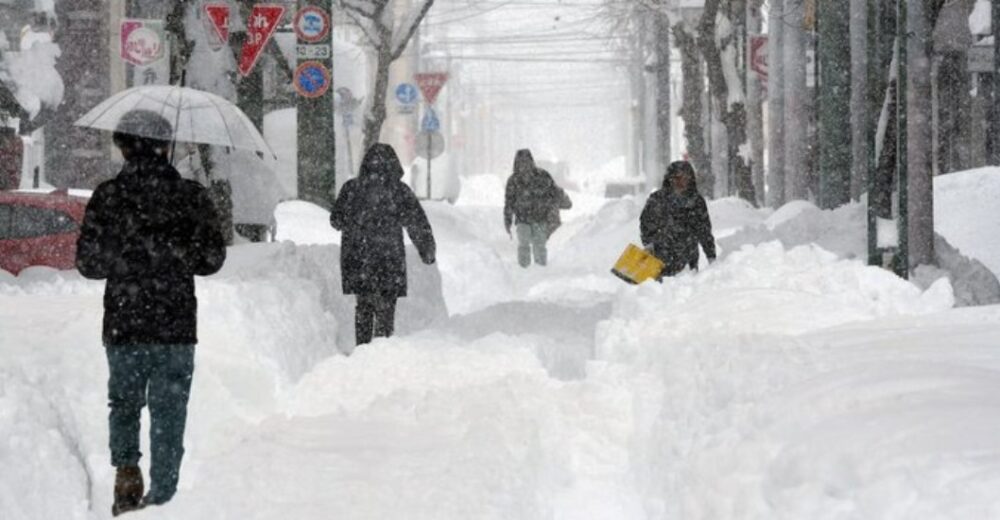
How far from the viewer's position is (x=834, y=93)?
17938 millimetres

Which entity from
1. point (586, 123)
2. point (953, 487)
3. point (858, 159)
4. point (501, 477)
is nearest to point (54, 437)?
point (501, 477)

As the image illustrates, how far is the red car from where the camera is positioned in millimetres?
14461

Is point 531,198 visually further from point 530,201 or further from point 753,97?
point 753,97

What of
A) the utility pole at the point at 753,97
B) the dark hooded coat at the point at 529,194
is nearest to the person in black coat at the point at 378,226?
the dark hooded coat at the point at 529,194

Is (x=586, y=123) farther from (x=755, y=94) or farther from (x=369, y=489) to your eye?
(x=369, y=489)

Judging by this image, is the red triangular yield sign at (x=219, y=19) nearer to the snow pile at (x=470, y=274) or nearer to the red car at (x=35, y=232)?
the red car at (x=35, y=232)

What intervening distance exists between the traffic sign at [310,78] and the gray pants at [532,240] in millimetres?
4696

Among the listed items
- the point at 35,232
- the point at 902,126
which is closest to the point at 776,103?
the point at 902,126

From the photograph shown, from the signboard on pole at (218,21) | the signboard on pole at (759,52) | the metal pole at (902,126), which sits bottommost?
the metal pole at (902,126)

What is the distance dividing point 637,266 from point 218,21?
5.29 m

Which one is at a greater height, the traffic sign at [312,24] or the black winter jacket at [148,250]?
the traffic sign at [312,24]

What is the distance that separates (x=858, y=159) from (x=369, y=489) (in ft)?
36.7

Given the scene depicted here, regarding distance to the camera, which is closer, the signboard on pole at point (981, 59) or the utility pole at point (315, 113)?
the utility pole at point (315, 113)

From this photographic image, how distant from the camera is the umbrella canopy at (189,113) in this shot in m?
9.73
